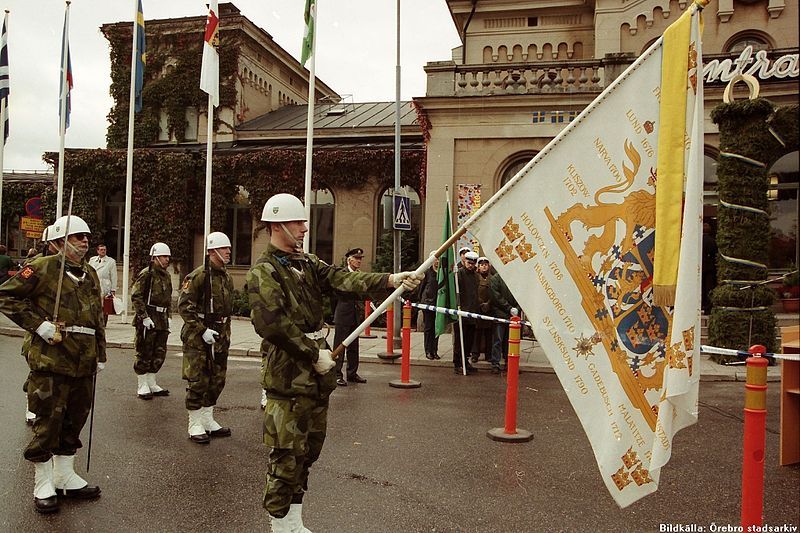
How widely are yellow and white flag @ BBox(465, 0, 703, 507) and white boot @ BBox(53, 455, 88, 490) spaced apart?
385 centimetres

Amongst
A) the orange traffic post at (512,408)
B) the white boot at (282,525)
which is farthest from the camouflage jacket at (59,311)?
the orange traffic post at (512,408)

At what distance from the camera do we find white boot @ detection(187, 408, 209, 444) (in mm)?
6891

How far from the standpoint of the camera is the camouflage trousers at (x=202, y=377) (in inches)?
277

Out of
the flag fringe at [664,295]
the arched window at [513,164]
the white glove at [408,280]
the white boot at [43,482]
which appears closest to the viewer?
the flag fringe at [664,295]

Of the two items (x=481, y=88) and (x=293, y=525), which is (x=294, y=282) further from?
(x=481, y=88)

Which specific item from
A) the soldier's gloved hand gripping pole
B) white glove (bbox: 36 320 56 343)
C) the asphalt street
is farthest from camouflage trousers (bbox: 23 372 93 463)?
the soldier's gloved hand gripping pole

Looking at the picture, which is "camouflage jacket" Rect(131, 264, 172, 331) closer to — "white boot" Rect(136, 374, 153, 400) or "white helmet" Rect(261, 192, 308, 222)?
"white boot" Rect(136, 374, 153, 400)

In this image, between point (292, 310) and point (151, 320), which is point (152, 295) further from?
point (292, 310)

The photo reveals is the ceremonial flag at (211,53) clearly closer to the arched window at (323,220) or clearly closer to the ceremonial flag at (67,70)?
the ceremonial flag at (67,70)

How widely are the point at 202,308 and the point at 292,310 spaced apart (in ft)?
11.7

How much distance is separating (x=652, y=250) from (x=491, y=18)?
23493mm

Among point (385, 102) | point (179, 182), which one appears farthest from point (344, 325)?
point (385, 102)

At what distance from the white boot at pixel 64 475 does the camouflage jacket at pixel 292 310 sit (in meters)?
2.13

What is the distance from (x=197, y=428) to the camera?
701cm
